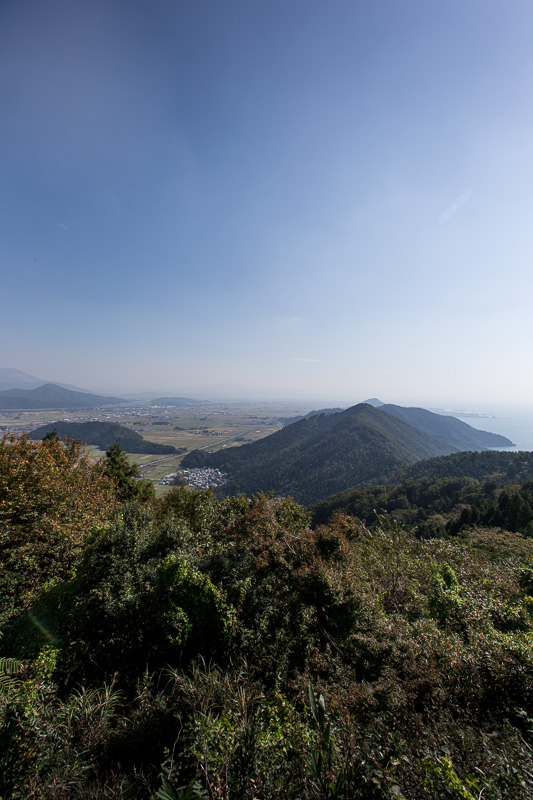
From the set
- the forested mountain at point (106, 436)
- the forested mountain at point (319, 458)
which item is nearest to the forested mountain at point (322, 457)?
the forested mountain at point (319, 458)

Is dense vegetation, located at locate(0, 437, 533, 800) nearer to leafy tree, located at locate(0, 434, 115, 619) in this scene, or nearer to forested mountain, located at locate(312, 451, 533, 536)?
leafy tree, located at locate(0, 434, 115, 619)

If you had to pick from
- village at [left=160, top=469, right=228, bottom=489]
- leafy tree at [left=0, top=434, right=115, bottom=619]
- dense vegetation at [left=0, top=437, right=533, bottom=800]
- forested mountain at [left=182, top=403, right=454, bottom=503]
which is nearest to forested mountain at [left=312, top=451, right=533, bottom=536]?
dense vegetation at [left=0, top=437, right=533, bottom=800]

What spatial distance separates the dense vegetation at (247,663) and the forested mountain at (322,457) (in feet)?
216

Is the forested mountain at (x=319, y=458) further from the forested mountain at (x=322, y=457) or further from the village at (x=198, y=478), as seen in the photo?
the village at (x=198, y=478)

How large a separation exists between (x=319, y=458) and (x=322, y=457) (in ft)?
4.18

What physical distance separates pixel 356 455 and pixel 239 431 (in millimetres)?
89647

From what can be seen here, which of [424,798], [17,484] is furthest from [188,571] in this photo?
[17,484]

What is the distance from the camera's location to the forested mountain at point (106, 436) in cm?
11750

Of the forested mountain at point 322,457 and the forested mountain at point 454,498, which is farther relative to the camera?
the forested mountain at point 322,457

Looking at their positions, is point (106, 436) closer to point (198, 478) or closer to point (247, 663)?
point (198, 478)

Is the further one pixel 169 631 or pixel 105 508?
pixel 105 508

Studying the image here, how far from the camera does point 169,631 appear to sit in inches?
295

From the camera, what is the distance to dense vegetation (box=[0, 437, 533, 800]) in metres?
3.67

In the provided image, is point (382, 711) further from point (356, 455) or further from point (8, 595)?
point (356, 455)
